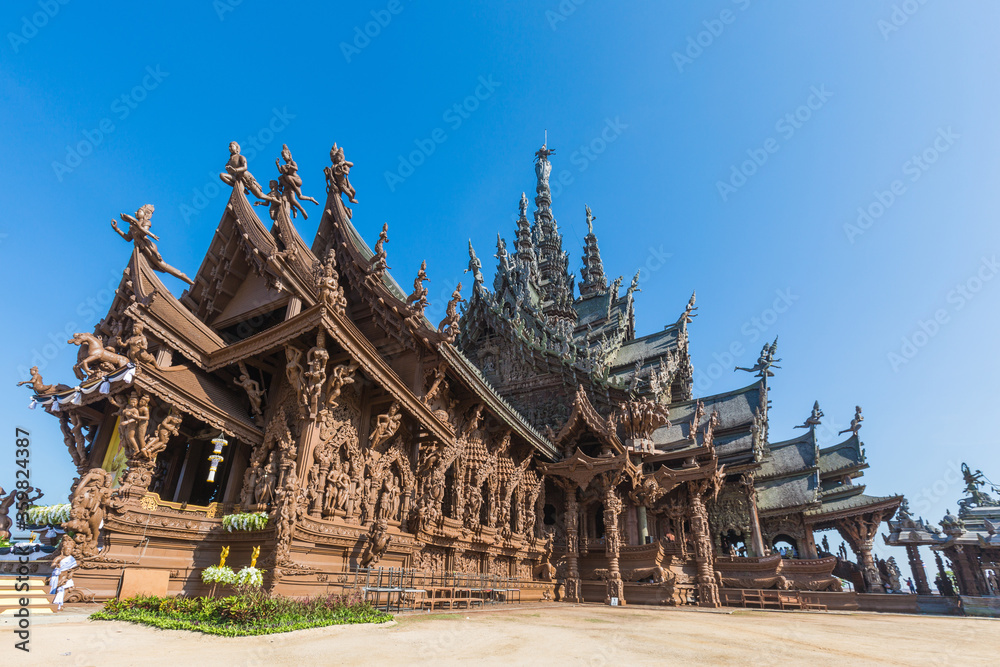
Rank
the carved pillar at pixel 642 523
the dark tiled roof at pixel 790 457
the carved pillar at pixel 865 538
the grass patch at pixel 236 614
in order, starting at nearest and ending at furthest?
the grass patch at pixel 236 614 < the carved pillar at pixel 642 523 < the carved pillar at pixel 865 538 < the dark tiled roof at pixel 790 457

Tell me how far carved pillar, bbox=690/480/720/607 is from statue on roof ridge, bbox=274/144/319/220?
1479cm

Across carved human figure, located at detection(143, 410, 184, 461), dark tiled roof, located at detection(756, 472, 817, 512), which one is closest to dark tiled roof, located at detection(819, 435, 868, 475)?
dark tiled roof, located at detection(756, 472, 817, 512)

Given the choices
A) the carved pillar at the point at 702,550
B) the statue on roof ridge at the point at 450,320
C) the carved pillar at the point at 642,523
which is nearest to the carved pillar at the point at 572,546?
the carved pillar at the point at 642,523

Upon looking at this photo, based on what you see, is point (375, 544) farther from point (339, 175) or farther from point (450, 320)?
point (339, 175)

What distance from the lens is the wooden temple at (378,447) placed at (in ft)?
27.3

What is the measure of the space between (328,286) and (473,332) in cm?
1523

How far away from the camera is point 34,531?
9133mm

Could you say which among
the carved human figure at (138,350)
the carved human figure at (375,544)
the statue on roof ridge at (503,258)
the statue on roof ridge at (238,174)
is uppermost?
the statue on roof ridge at (503,258)

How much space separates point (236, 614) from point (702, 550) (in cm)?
1479

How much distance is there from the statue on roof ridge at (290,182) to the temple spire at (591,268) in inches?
1405

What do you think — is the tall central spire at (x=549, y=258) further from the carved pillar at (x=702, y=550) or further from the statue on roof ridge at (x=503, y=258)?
the carved pillar at (x=702, y=550)

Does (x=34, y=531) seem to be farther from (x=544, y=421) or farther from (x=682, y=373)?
(x=682, y=373)

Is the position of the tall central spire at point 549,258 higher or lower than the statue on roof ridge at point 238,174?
higher

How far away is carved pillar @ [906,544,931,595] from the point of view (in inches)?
764
